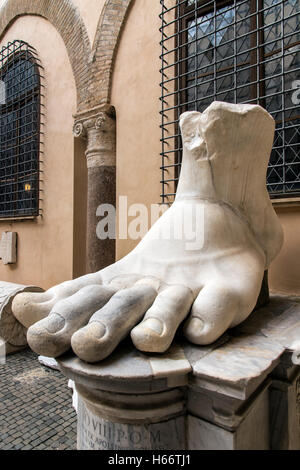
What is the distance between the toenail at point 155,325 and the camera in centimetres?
73

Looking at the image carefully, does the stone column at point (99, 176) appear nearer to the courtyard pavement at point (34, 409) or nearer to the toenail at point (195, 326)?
the courtyard pavement at point (34, 409)

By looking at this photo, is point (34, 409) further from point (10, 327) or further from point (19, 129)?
point (19, 129)

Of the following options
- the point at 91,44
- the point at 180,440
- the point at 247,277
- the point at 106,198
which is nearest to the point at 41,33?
the point at 91,44

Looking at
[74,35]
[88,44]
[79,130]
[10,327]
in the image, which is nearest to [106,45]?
[88,44]

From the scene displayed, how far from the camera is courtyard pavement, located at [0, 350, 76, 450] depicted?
4.29 ft

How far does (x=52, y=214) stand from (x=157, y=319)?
3111 millimetres

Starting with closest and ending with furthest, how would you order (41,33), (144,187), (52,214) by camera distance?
1. (144,187)
2. (52,214)
3. (41,33)

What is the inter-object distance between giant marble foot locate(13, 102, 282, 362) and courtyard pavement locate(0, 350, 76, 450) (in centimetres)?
81

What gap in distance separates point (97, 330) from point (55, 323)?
0.40ft

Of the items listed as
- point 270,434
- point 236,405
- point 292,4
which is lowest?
point 270,434

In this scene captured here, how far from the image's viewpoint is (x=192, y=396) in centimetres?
79

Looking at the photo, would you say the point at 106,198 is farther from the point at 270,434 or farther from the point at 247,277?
the point at 270,434

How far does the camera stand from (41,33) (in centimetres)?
385

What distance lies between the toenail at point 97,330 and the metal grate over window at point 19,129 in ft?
10.9
